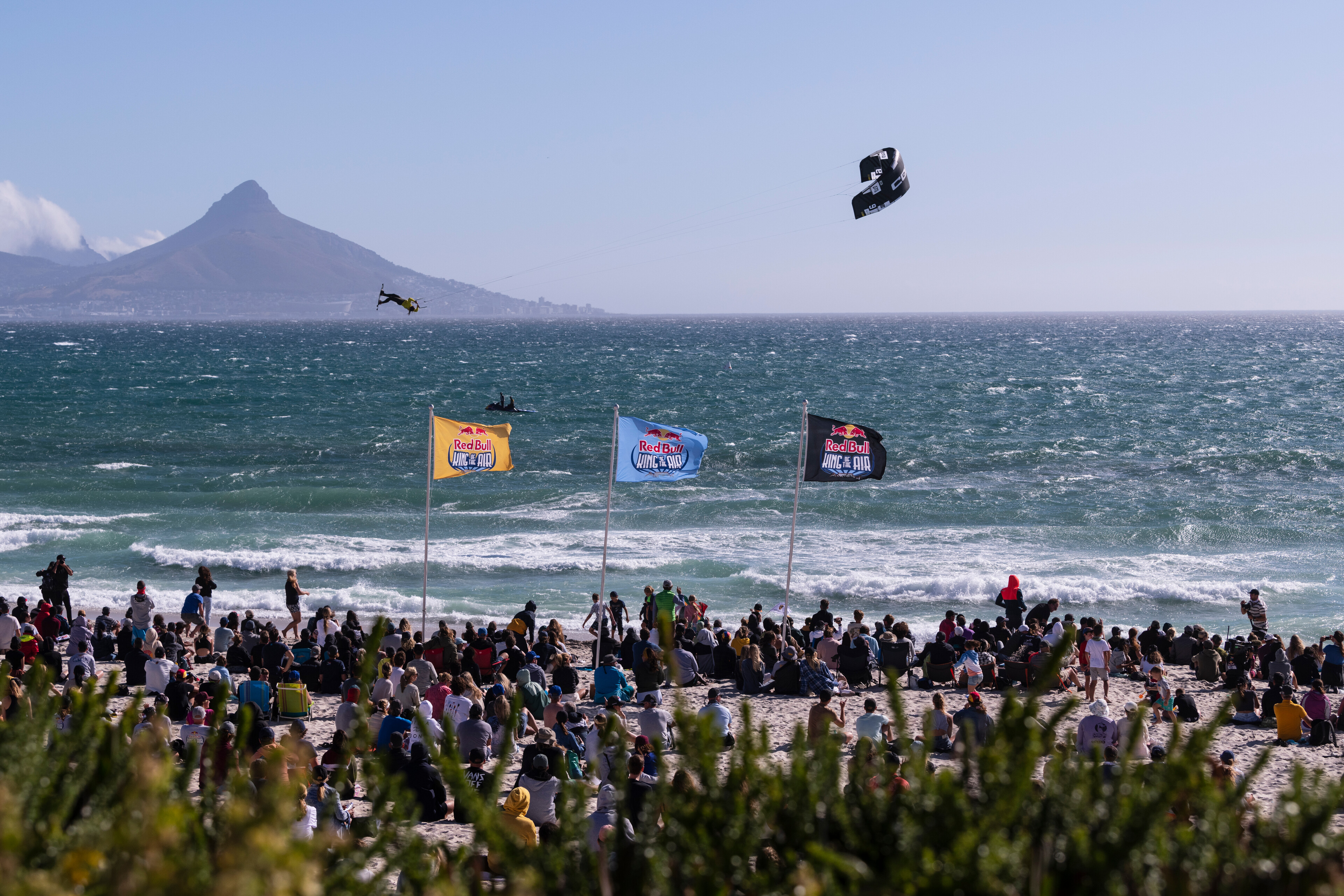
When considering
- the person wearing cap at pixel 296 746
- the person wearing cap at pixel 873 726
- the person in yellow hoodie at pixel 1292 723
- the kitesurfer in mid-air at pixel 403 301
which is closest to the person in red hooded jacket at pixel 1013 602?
the person in yellow hoodie at pixel 1292 723

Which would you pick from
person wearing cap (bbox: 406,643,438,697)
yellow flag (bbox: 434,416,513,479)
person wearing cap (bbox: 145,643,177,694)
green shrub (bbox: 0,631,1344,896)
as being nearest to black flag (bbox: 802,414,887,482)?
yellow flag (bbox: 434,416,513,479)

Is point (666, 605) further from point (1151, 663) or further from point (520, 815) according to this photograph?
point (520, 815)

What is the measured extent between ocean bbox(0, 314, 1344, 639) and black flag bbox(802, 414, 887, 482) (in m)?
6.17

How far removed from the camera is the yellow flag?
1767 cm

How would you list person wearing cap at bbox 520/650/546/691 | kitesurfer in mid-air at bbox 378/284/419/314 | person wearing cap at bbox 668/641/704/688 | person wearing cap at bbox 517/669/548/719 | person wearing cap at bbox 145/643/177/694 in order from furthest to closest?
kitesurfer in mid-air at bbox 378/284/419/314
person wearing cap at bbox 668/641/704/688
person wearing cap at bbox 145/643/177/694
person wearing cap at bbox 520/650/546/691
person wearing cap at bbox 517/669/548/719

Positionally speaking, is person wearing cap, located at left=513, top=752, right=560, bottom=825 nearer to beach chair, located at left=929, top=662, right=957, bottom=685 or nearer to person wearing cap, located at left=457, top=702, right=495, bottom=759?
person wearing cap, located at left=457, top=702, right=495, bottom=759

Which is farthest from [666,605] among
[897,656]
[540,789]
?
[540,789]

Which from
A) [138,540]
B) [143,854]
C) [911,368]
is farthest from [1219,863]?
[911,368]

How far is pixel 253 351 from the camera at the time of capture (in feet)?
433

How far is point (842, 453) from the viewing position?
60.8 ft

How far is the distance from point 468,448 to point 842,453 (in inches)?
238

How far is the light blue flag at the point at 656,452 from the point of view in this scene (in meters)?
17.7

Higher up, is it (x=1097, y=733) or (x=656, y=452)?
(x=656, y=452)

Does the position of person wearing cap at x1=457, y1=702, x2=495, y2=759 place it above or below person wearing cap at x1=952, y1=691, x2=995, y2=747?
below
